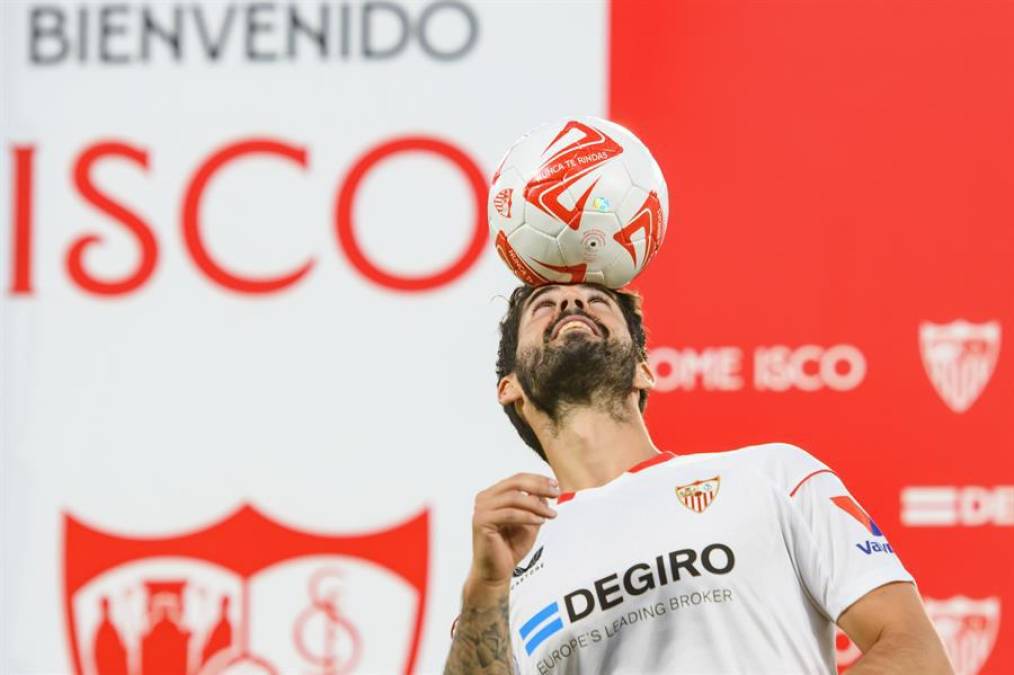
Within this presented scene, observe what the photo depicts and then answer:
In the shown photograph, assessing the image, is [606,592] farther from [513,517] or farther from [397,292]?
[397,292]

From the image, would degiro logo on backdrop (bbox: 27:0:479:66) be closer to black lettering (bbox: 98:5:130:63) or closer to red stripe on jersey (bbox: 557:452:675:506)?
black lettering (bbox: 98:5:130:63)

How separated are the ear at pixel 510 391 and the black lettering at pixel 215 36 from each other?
7.17 ft

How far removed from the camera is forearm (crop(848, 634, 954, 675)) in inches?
104

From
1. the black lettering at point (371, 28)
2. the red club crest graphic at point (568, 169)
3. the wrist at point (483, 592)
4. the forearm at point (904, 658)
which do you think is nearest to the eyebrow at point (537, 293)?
the red club crest graphic at point (568, 169)

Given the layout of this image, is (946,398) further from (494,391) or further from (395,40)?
(395,40)

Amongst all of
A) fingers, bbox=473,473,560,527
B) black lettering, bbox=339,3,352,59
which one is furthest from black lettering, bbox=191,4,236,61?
fingers, bbox=473,473,560,527

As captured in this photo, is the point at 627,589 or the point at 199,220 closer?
the point at 627,589

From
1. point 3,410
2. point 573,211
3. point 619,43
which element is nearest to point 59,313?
point 3,410

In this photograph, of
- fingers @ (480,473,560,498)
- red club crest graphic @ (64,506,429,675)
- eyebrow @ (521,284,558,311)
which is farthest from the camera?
red club crest graphic @ (64,506,429,675)

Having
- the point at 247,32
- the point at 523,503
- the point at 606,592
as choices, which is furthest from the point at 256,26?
the point at 523,503

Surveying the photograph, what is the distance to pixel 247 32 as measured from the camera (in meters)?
A: 5.03

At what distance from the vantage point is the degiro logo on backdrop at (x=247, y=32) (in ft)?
16.2

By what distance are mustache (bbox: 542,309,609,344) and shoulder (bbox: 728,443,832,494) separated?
0.34 meters

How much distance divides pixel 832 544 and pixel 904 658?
23 centimetres
